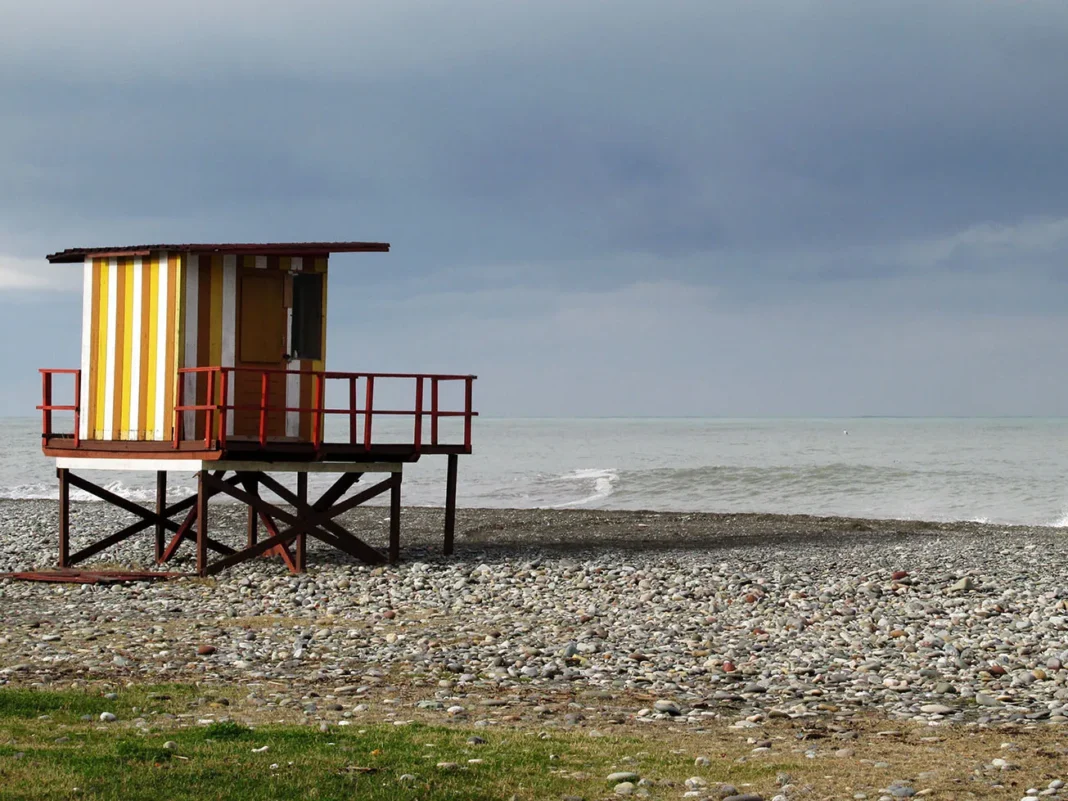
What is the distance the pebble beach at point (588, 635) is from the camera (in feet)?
34.8

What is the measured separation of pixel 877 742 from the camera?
8.93 m

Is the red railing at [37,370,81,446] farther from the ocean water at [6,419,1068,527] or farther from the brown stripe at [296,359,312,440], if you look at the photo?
the ocean water at [6,419,1068,527]

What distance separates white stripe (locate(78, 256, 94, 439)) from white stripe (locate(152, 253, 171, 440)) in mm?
1368

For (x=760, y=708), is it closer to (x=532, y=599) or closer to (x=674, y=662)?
(x=674, y=662)

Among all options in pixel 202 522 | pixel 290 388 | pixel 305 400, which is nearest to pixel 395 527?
pixel 305 400

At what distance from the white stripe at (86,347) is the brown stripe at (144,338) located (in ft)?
3.36

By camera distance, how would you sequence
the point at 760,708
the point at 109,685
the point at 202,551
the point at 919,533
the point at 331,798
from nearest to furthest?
the point at 331,798 → the point at 760,708 → the point at 109,685 → the point at 202,551 → the point at 919,533

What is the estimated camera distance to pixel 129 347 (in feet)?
66.0

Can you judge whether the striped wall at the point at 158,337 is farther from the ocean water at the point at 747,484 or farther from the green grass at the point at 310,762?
the ocean water at the point at 747,484

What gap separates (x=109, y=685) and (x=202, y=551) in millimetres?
8995

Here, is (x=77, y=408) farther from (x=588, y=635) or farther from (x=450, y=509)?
(x=588, y=635)

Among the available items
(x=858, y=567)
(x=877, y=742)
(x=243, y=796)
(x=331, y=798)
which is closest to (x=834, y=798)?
(x=877, y=742)

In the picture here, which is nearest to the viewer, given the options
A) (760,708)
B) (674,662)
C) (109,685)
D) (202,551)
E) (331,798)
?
(331,798)

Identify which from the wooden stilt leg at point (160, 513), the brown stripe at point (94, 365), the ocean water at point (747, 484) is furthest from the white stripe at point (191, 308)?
the ocean water at point (747, 484)
